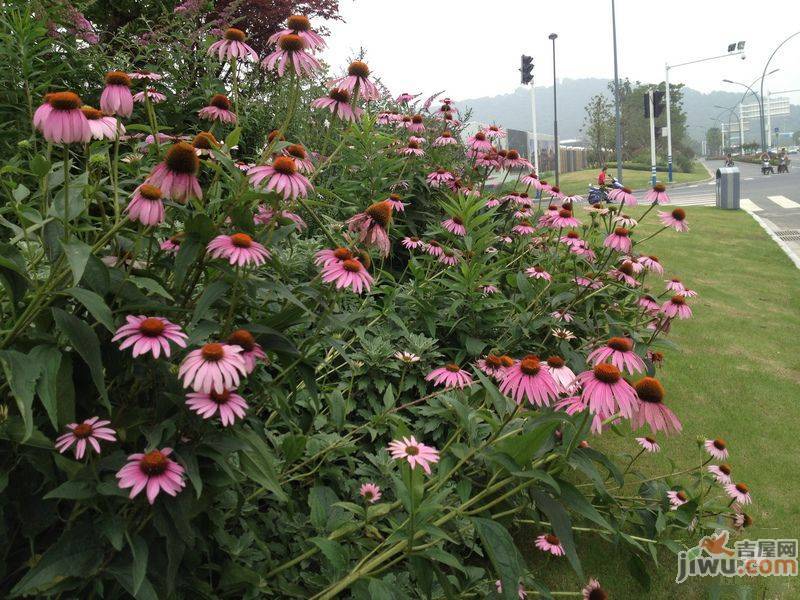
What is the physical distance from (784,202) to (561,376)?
62.0 feet

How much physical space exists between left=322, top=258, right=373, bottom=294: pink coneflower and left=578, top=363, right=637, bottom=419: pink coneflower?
62 centimetres

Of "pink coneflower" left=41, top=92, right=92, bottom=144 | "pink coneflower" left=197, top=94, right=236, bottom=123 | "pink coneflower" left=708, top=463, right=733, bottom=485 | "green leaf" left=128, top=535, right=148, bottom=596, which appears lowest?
"pink coneflower" left=708, top=463, right=733, bottom=485

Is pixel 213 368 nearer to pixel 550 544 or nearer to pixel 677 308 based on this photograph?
pixel 550 544

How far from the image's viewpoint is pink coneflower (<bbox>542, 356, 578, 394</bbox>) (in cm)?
173

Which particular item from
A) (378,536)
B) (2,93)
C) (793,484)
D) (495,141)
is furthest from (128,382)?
(495,141)

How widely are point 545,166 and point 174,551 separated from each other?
129ft

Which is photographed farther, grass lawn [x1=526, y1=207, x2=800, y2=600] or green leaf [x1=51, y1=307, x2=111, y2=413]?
grass lawn [x1=526, y1=207, x2=800, y2=600]

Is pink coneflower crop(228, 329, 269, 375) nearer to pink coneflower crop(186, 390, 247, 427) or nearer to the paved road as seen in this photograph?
pink coneflower crop(186, 390, 247, 427)

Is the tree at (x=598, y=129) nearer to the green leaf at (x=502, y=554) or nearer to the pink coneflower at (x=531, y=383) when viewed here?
the pink coneflower at (x=531, y=383)

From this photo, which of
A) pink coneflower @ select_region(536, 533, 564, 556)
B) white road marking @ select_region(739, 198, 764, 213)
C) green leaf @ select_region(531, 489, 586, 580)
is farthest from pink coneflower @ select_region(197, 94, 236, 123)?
white road marking @ select_region(739, 198, 764, 213)

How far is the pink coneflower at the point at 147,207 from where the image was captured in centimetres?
130

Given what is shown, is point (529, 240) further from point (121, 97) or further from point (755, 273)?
point (755, 273)

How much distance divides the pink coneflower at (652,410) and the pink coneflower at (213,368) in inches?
39.6

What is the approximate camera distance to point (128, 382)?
1.55m
